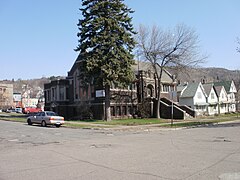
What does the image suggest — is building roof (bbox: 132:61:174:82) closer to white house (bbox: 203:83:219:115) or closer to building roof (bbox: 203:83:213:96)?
building roof (bbox: 203:83:213:96)

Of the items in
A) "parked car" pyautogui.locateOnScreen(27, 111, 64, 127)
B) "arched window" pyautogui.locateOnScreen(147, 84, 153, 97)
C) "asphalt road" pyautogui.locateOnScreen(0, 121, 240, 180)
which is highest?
"arched window" pyautogui.locateOnScreen(147, 84, 153, 97)

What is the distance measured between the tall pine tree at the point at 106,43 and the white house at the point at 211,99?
111 feet

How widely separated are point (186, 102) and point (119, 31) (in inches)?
1146

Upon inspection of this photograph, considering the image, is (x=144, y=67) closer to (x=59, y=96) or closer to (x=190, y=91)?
(x=190, y=91)

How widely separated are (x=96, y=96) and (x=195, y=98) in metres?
26.1

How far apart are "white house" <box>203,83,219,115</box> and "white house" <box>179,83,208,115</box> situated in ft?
6.76

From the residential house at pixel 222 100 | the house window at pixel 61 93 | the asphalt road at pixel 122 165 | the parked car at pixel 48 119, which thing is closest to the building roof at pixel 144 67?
the house window at pixel 61 93

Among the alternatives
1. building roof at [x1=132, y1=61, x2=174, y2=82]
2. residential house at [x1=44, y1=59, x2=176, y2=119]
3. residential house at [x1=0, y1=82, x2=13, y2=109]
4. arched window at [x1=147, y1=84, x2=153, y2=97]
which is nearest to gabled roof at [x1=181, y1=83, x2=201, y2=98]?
building roof at [x1=132, y1=61, x2=174, y2=82]

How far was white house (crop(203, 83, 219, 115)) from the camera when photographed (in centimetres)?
6719

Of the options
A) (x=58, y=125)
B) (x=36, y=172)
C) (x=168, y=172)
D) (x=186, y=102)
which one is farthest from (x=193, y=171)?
(x=186, y=102)

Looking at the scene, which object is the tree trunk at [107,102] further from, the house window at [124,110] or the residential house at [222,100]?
the residential house at [222,100]

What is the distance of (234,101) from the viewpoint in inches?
3312

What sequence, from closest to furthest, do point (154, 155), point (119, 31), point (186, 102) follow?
point (154, 155), point (119, 31), point (186, 102)

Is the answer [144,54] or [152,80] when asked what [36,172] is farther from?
[152,80]
